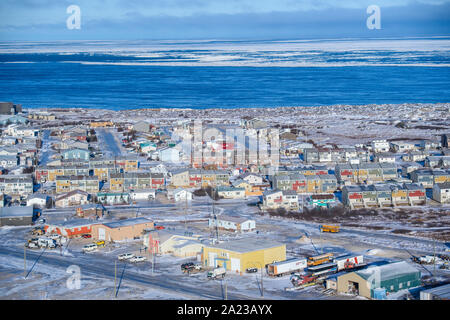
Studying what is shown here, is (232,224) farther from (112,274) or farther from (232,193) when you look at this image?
(112,274)

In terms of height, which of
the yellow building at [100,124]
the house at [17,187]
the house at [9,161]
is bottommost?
the house at [17,187]

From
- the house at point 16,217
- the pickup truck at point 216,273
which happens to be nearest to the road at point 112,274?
the pickup truck at point 216,273

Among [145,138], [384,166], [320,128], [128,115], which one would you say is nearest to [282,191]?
[384,166]

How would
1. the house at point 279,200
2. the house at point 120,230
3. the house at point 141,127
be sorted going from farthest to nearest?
the house at point 141,127
the house at point 279,200
the house at point 120,230

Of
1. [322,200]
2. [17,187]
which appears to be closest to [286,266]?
[322,200]

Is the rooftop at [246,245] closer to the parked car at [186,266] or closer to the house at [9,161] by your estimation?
the parked car at [186,266]

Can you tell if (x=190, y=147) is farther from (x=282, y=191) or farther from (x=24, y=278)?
(x=24, y=278)

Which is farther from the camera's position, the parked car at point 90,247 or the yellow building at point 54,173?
the yellow building at point 54,173

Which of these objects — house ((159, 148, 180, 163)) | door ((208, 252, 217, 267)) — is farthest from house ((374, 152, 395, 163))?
door ((208, 252, 217, 267))
